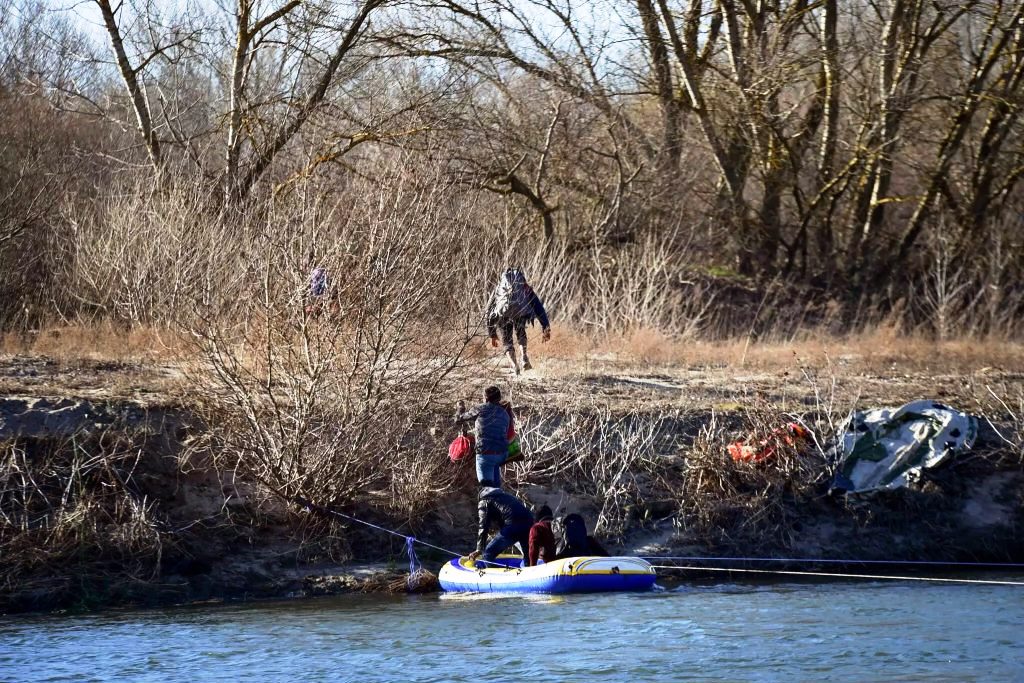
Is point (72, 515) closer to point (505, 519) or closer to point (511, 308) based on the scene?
point (505, 519)

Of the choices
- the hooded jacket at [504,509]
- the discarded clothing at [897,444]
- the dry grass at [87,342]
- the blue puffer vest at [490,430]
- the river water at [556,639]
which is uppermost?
the dry grass at [87,342]

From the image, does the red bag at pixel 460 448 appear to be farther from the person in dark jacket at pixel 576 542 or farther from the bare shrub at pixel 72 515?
the bare shrub at pixel 72 515

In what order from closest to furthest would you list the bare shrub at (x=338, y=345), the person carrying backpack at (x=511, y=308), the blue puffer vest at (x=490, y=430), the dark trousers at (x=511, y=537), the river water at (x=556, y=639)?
the river water at (x=556, y=639) < the bare shrub at (x=338, y=345) < the dark trousers at (x=511, y=537) < the blue puffer vest at (x=490, y=430) < the person carrying backpack at (x=511, y=308)

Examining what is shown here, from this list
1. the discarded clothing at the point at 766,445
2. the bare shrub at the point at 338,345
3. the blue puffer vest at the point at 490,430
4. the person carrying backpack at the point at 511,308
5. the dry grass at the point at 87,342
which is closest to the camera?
the bare shrub at the point at 338,345

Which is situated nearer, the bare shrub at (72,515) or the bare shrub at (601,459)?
the bare shrub at (72,515)

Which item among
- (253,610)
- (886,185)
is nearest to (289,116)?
(886,185)

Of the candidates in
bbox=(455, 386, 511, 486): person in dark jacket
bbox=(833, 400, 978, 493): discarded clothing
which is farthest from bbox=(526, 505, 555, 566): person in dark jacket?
bbox=(833, 400, 978, 493): discarded clothing

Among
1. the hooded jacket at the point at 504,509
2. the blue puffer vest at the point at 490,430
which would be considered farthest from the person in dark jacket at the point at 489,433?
the hooded jacket at the point at 504,509

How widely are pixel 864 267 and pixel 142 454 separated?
17102 millimetres

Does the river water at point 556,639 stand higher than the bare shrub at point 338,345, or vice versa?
the bare shrub at point 338,345

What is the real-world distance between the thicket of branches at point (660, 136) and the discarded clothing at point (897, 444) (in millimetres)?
6501

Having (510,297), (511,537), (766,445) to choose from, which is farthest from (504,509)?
(510,297)

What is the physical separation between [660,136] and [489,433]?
14.7 meters

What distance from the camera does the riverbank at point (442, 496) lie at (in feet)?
39.3
